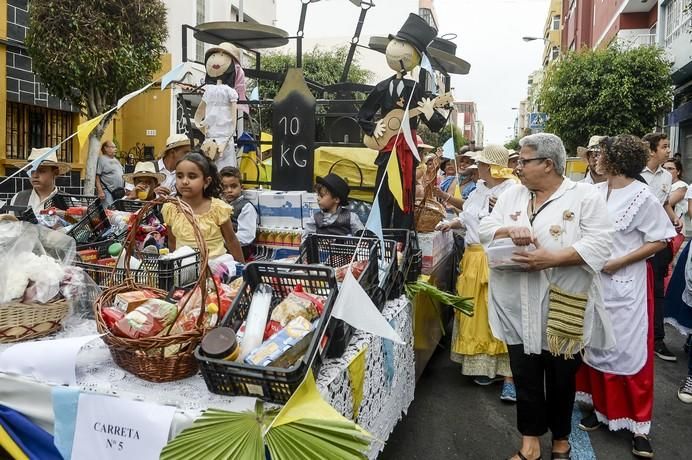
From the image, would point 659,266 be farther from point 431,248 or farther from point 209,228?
point 209,228

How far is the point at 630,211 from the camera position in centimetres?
342

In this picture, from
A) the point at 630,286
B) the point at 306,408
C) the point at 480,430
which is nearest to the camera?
the point at 306,408

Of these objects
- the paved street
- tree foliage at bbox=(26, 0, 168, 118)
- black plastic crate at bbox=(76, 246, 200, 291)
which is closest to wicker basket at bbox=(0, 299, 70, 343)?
black plastic crate at bbox=(76, 246, 200, 291)

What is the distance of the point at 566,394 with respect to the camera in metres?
2.99

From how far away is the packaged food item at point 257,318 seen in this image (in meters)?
2.05

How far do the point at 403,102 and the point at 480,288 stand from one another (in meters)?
1.65

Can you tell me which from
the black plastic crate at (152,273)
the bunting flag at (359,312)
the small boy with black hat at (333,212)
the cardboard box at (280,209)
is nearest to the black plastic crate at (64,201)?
the cardboard box at (280,209)

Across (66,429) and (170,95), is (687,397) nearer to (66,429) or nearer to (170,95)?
(66,429)

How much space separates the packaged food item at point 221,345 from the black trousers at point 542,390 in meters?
1.69

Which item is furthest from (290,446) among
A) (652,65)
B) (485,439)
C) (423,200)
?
(652,65)

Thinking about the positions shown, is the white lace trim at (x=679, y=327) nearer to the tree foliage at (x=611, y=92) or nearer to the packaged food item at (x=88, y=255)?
the packaged food item at (x=88, y=255)

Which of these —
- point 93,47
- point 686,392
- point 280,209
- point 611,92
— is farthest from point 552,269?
point 611,92

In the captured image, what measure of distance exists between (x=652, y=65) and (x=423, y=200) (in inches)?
580

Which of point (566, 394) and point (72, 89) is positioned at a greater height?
point (72, 89)
